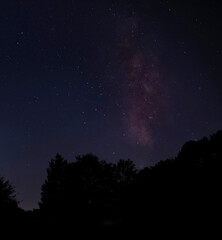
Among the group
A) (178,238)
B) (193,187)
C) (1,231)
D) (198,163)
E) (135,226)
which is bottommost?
(178,238)

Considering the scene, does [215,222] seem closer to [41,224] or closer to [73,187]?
[41,224]

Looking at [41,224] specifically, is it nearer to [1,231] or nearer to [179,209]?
[1,231]

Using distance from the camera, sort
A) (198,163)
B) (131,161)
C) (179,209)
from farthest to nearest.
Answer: (131,161)
(198,163)
(179,209)

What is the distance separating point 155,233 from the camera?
1161 centimetres

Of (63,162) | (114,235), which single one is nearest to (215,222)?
(114,235)

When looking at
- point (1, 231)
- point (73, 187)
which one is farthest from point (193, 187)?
point (73, 187)

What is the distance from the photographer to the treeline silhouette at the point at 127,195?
12.6 metres

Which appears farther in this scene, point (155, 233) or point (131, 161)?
point (131, 161)

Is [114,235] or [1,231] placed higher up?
[1,231]

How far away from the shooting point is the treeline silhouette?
1257 centimetres

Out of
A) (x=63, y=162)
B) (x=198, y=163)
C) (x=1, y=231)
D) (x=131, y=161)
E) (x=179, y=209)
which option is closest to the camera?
(x=1, y=231)

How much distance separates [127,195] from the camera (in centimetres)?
3866

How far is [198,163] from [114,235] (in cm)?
3381

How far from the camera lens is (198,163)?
41594mm
